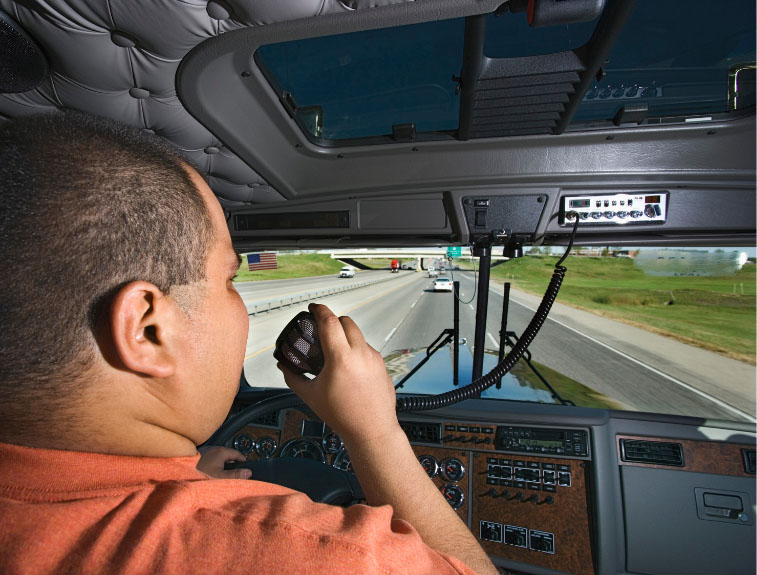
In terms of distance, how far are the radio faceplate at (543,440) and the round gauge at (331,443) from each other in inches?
40.6

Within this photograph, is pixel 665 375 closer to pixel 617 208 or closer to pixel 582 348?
pixel 582 348

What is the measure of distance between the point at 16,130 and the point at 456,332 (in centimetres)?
225

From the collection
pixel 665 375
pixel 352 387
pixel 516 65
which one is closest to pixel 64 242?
pixel 352 387

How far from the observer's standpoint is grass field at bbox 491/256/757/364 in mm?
2254

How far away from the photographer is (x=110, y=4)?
0.94 metres

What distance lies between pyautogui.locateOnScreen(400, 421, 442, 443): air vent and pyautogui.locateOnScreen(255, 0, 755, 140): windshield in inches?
68.6

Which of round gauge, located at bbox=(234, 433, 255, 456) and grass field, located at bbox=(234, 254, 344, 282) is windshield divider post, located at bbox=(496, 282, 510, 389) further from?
round gauge, located at bbox=(234, 433, 255, 456)

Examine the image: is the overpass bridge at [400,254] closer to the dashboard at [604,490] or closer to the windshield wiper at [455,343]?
the windshield wiper at [455,343]

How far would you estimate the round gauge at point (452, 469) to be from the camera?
2.22m

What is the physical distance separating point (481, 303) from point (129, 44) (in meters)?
2.15

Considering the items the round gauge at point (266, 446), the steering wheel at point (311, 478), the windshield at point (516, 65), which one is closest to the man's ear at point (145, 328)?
the steering wheel at point (311, 478)

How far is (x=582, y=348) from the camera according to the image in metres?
3.01

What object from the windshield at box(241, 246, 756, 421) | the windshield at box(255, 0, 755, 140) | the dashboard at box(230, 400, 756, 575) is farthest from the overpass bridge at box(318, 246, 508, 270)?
the dashboard at box(230, 400, 756, 575)

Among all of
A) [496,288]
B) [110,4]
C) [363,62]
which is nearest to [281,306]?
[496,288]
